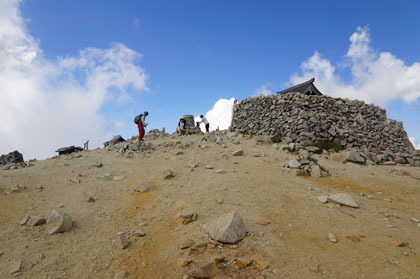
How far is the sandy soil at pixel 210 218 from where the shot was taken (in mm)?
4055

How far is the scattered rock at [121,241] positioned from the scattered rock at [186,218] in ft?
4.05

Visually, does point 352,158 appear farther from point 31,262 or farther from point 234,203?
point 31,262

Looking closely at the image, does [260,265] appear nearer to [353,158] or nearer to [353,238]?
[353,238]

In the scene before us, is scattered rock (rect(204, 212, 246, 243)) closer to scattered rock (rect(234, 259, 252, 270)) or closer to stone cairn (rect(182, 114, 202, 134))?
scattered rock (rect(234, 259, 252, 270))

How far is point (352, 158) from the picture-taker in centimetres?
1160

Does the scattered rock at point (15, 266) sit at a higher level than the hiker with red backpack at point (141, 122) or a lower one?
lower

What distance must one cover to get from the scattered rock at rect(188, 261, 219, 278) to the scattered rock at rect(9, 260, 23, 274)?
305 centimetres

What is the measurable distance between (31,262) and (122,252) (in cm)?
159

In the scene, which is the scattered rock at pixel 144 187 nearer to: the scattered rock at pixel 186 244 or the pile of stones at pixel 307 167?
the scattered rock at pixel 186 244

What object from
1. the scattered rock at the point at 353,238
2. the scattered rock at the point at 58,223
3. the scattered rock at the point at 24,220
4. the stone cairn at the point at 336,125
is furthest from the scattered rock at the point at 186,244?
the stone cairn at the point at 336,125

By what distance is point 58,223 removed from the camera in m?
5.11

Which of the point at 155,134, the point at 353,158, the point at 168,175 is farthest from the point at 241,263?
the point at 155,134

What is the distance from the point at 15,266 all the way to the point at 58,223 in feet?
3.65

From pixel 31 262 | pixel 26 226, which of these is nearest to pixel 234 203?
pixel 31 262
